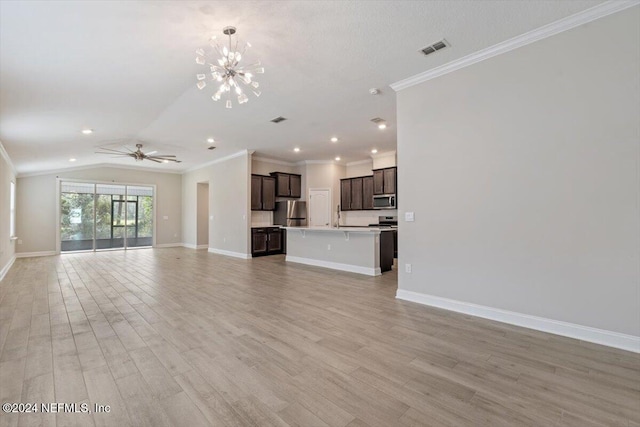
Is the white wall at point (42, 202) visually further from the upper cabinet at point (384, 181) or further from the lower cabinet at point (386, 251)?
the lower cabinet at point (386, 251)

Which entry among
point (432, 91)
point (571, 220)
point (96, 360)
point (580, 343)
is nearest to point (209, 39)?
point (432, 91)

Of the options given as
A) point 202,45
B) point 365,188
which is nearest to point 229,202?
point 365,188

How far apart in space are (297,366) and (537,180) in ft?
9.74

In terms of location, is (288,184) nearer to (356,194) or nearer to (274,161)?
(274,161)

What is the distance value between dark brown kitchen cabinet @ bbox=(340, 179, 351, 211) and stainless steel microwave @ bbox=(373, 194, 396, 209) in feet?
3.58

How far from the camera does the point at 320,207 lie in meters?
9.45

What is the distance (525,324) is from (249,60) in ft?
13.7

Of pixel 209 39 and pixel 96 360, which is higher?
pixel 209 39

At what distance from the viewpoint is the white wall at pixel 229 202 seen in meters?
8.13

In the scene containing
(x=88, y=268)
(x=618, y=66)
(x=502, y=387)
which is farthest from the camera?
(x=88, y=268)

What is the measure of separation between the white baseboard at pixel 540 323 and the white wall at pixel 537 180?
55 millimetres

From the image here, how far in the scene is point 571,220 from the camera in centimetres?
276

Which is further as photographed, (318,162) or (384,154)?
A: (318,162)

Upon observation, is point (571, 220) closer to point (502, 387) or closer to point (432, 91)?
point (502, 387)
